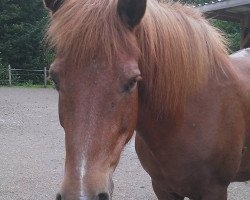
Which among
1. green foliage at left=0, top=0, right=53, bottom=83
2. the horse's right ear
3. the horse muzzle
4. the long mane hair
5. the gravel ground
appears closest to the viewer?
the horse muzzle

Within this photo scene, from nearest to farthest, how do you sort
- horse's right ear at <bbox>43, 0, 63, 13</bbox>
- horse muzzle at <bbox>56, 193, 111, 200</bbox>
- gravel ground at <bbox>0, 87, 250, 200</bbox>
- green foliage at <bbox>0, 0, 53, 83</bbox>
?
horse muzzle at <bbox>56, 193, 111, 200</bbox>, horse's right ear at <bbox>43, 0, 63, 13</bbox>, gravel ground at <bbox>0, 87, 250, 200</bbox>, green foliage at <bbox>0, 0, 53, 83</bbox>

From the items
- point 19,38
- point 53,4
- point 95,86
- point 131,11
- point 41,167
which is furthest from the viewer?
point 19,38

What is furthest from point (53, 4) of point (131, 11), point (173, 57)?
point (173, 57)

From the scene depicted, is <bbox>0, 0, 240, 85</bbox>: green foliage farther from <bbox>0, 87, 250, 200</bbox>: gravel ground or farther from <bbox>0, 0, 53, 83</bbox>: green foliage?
<bbox>0, 87, 250, 200</bbox>: gravel ground

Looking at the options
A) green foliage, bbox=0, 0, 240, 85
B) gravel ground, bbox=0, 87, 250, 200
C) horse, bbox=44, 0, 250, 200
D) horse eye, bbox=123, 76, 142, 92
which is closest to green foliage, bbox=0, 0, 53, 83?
green foliage, bbox=0, 0, 240, 85

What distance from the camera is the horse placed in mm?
1693

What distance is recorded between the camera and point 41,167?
5.48m

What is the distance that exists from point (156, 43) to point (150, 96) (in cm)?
30

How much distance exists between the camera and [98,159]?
1657 mm

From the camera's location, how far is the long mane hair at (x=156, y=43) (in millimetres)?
1803

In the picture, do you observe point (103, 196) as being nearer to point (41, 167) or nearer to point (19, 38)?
point (41, 167)

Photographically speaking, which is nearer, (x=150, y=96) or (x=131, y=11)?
(x=131, y=11)

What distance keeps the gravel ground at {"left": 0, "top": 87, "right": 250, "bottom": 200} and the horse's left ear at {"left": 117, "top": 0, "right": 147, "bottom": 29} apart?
293cm

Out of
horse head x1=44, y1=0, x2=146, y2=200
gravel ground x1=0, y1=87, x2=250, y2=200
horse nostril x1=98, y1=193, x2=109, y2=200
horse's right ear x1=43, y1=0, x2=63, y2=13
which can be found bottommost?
gravel ground x1=0, y1=87, x2=250, y2=200
